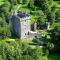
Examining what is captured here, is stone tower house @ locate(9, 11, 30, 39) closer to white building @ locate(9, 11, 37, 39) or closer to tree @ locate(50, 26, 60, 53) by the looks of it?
white building @ locate(9, 11, 37, 39)

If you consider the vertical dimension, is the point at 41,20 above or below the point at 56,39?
above

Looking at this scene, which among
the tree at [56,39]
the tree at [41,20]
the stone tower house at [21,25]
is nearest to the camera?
the tree at [56,39]

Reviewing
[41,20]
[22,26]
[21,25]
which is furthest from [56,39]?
[41,20]

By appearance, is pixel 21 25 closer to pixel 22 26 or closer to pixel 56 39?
pixel 22 26

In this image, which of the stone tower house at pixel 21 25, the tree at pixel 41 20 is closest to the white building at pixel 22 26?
the stone tower house at pixel 21 25

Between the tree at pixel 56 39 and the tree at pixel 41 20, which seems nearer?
the tree at pixel 56 39

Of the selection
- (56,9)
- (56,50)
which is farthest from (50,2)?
(56,50)

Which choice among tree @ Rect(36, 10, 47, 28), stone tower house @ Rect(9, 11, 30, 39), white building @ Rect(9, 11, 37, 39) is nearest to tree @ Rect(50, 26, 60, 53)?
white building @ Rect(9, 11, 37, 39)

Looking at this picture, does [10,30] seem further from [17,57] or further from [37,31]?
[17,57]

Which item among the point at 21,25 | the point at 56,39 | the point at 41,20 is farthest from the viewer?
the point at 41,20

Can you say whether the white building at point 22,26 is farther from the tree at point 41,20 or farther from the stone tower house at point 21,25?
the tree at point 41,20
